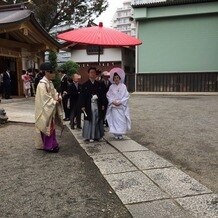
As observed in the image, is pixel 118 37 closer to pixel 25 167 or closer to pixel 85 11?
pixel 25 167

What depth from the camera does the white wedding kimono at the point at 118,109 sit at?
7.20m

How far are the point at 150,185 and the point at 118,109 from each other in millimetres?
3056

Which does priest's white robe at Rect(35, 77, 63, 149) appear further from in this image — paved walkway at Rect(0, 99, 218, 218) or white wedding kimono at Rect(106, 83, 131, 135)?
white wedding kimono at Rect(106, 83, 131, 135)

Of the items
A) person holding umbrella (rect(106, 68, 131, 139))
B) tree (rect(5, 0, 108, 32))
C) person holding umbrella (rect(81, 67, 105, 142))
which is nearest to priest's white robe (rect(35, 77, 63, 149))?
person holding umbrella (rect(81, 67, 105, 142))

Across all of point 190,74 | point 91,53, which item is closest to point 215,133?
point 190,74

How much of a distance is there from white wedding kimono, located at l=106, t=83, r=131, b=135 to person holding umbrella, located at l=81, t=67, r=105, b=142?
11.9 inches

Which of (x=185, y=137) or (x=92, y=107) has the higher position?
(x=92, y=107)

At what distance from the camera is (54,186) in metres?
4.47

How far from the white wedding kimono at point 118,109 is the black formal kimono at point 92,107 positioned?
0.30 meters

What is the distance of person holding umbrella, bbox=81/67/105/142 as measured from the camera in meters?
6.88

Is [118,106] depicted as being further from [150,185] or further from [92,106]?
[150,185]

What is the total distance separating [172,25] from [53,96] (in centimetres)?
1763

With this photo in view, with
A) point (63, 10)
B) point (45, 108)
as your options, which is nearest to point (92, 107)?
point (45, 108)

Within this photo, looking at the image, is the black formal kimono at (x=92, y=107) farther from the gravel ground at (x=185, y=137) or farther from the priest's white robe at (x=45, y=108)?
the gravel ground at (x=185, y=137)
